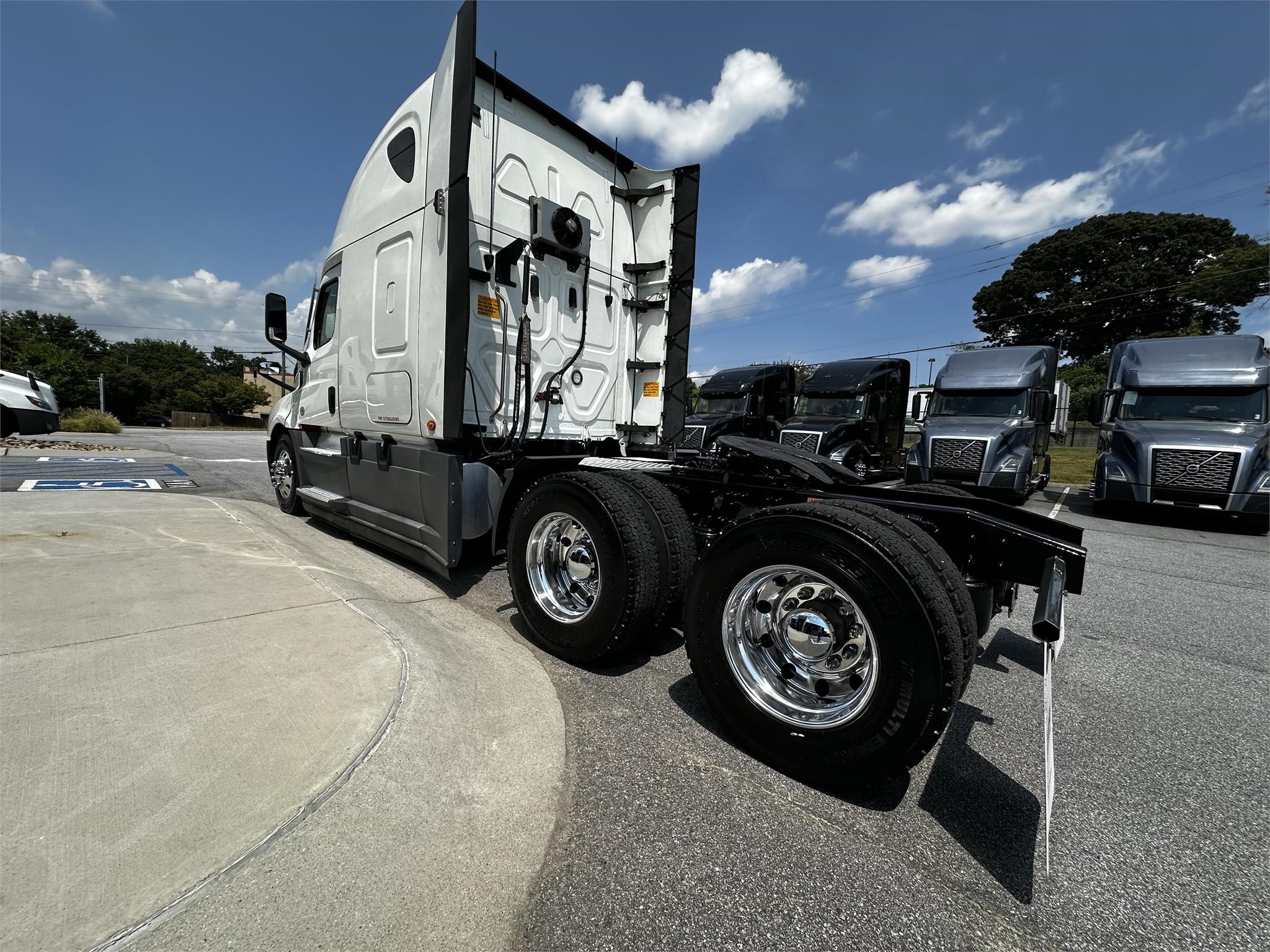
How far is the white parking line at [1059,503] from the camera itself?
30.0 ft

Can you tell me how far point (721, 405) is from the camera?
44.7 feet

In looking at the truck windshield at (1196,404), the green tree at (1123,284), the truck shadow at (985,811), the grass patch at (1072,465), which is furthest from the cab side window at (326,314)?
the green tree at (1123,284)

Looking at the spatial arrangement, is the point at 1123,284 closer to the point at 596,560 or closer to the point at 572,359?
the point at 572,359

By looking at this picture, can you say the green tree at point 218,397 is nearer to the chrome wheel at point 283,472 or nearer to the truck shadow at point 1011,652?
the chrome wheel at point 283,472

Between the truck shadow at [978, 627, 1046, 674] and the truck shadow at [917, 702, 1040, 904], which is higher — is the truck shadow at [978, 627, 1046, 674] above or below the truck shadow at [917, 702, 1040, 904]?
above

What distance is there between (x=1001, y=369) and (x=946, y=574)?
11.4 metres

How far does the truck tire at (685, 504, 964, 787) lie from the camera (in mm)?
1732

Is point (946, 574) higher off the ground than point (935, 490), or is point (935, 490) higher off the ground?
point (935, 490)

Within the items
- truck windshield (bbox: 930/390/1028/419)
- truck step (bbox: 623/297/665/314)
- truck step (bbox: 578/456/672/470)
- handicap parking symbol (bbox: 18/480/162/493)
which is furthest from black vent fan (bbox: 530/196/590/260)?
truck windshield (bbox: 930/390/1028/419)

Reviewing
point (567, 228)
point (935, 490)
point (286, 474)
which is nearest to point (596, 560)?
point (935, 490)

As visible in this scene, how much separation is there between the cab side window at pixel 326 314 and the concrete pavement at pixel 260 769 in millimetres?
2892

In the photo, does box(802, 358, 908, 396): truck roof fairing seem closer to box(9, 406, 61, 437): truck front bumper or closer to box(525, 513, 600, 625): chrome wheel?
box(525, 513, 600, 625): chrome wheel

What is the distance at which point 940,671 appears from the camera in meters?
1.69

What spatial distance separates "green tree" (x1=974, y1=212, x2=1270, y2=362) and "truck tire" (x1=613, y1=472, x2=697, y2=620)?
4421 centimetres
